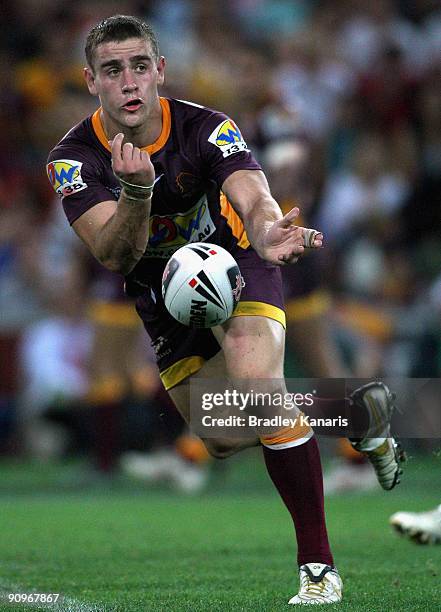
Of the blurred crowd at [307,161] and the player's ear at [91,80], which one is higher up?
the blurred crowd at [307,161]

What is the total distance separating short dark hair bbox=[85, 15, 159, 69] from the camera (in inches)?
195

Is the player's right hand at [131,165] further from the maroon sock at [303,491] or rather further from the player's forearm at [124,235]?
the maroon sock at [303,491]

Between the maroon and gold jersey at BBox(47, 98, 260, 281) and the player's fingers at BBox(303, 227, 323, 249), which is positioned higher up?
the maroon and gold jersey at BBox(47, 98, 260, 281)

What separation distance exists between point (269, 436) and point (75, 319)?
6.99 m

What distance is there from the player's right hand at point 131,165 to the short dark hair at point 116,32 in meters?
0.63

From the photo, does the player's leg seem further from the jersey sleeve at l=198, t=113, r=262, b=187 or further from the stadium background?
the stadium background

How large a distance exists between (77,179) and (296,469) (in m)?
1.52

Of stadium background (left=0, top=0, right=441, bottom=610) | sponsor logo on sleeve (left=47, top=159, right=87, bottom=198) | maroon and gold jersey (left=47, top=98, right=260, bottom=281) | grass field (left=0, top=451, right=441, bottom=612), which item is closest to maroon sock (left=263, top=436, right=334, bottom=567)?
grass field (left=0, top=451, right=441, bottom=612)

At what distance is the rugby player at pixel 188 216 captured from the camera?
4.61m

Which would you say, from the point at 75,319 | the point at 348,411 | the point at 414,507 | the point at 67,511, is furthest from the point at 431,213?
the point at 348,411

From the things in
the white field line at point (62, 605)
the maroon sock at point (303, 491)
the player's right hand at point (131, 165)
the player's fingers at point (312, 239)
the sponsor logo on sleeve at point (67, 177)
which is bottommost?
the white field line at point (62, 605)

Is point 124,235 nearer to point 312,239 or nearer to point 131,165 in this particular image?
point 131,165
